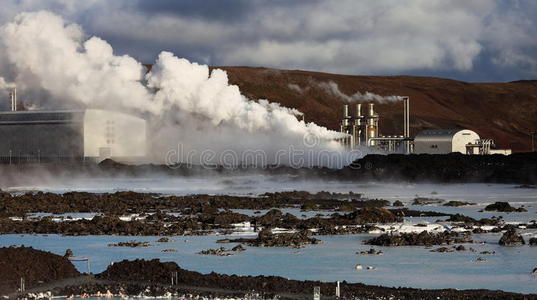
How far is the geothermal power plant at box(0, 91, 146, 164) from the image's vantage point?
79.4 metres

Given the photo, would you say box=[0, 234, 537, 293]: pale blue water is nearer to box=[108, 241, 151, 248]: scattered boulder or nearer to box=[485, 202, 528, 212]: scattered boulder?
box=[108, 241, 151, 248]: scattered boulder

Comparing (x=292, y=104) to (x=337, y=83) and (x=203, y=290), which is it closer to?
(x=337, y=83)

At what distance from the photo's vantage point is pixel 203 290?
18781mm

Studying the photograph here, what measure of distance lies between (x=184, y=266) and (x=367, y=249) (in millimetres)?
6921

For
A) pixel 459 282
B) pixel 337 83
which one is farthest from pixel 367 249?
pixel 337 83

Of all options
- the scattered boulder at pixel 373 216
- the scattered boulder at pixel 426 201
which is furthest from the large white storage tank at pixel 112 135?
the scattered boulder at pixel 373 216

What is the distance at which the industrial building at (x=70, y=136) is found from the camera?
79375 millimetres

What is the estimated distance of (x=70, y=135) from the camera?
3209 inches

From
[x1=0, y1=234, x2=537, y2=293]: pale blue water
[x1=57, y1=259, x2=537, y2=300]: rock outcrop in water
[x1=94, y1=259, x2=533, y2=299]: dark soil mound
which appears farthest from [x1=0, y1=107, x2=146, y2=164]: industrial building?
[x1=57, y1=259, x2=537, y2=300]: rock outcrop in water

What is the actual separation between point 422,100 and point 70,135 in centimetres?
10561

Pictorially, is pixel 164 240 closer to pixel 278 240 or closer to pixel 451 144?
pixel 278 240

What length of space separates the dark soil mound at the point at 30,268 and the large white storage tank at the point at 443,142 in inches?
2716

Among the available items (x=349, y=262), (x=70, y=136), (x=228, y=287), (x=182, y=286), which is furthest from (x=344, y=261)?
(x=70, y=136)

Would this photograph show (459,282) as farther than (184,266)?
No
